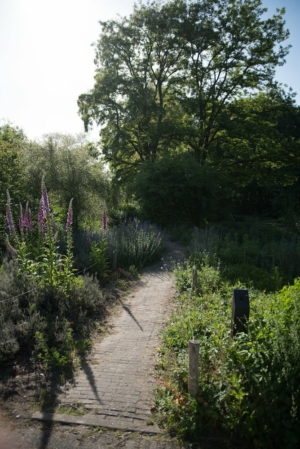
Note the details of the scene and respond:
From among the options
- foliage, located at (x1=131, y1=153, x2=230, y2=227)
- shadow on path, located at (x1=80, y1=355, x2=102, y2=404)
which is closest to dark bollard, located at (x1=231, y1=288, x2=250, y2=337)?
shadow on path, located at (x1=80, y1=355, x2=102, y2=404)

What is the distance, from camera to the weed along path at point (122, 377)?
415 cm

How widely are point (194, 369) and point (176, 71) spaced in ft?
76.1

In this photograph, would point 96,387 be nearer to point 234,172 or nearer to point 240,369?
point 240,369

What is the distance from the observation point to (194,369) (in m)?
4.16

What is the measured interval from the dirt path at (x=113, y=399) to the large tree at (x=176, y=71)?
16995mm

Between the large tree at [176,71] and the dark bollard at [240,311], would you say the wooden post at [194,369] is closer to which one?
the dark bollard at [240,311]

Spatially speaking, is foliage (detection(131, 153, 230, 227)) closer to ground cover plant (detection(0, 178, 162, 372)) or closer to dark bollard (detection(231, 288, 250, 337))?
ground cover plant (detection(0, 178, 162, 372))

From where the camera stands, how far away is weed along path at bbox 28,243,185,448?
4152mm

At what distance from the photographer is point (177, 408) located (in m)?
4.18

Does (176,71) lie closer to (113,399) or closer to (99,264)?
(99,264)

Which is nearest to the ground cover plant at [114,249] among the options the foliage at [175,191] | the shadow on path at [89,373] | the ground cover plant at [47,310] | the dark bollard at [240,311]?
the ground cover plant at [47,310]

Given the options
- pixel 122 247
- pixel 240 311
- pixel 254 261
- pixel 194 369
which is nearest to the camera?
pixel 194 369

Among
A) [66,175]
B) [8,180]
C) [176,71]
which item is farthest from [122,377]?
[176,71]

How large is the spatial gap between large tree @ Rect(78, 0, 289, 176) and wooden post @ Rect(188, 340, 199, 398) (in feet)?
61.7
